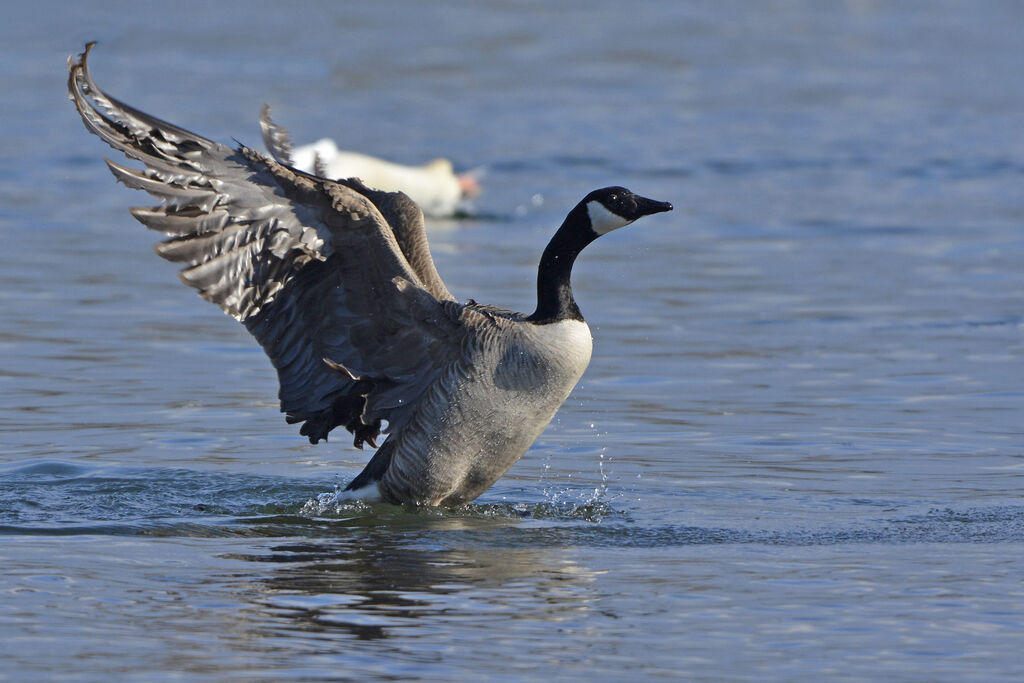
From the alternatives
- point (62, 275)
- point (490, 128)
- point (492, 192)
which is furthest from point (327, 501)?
point (490, 128)

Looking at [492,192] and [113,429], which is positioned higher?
[492,192]

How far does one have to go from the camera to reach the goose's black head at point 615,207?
819 cm

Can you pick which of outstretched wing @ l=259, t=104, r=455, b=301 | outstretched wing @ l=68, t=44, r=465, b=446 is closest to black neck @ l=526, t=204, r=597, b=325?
outstretched wing @ l=68, t=44, r=465, b=446

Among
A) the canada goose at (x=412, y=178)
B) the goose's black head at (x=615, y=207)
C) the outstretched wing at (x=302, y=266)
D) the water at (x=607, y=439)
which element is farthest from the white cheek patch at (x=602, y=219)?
the canada goose at (x=412, y=178)

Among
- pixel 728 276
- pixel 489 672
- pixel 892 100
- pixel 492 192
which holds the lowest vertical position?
pixel 489 672

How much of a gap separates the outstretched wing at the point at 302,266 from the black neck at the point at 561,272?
1.39 feet

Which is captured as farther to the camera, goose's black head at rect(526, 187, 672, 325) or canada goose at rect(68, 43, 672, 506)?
goose's black head at rect(526, 187, 672, 325)

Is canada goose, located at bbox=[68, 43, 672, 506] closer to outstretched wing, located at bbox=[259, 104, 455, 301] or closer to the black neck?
the black neck

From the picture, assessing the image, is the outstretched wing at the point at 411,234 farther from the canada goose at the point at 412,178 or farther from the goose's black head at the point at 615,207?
the canada goose at the point at 412,178

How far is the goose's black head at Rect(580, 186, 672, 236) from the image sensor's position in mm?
8188

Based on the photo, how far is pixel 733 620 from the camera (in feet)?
20.3

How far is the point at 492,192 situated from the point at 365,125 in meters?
5.21

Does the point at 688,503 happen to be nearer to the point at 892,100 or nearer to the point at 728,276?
the point at 728,276

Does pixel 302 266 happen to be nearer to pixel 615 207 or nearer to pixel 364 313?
pixel 364 313
